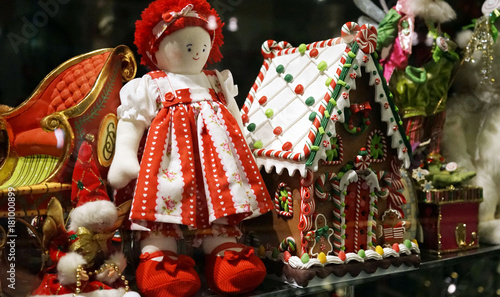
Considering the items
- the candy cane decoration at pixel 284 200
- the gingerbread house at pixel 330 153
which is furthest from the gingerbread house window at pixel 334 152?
the candy cane decoration at pixel 284 200

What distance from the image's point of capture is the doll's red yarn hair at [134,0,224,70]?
1.15 metres

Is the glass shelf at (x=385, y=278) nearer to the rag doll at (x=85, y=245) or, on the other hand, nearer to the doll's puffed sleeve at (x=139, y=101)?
the rag doll at (x=85, y=245)

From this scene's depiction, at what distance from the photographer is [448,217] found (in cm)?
156

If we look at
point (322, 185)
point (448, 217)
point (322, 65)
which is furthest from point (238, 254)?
point (448, 217)

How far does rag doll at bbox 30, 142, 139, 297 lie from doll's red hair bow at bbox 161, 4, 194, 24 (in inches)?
12.3

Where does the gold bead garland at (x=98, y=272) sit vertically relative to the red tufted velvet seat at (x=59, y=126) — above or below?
below

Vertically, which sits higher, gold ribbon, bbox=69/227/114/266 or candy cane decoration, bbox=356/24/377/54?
candy cane decoration, bbox=356/24/377/54

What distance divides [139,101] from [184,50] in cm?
14

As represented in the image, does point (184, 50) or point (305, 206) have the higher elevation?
point (184, 50)

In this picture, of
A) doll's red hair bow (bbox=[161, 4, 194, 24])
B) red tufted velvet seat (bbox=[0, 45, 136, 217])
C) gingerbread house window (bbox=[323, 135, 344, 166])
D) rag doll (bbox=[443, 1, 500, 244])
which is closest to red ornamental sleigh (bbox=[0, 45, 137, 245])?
red tufted velvet seat (bbox=[0, 45, 136, 217])

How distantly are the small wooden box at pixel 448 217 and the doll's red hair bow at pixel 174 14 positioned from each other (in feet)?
2.77

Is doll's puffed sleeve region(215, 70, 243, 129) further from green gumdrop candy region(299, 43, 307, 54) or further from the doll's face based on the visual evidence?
green gumdrop candy region(299, 43, 307, 54)

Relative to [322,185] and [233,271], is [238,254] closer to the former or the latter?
[233,271]

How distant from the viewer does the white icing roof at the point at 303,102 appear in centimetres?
123
